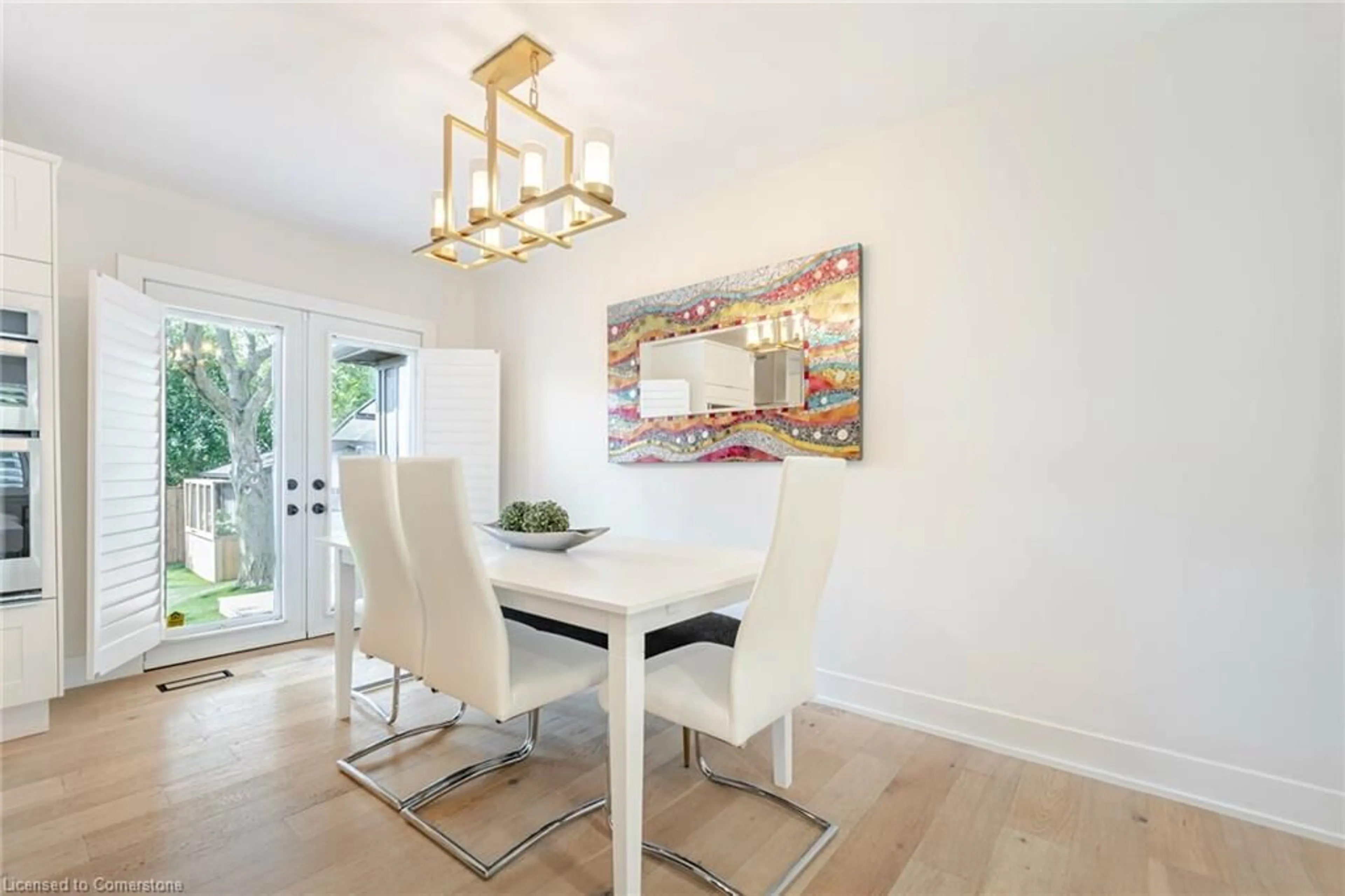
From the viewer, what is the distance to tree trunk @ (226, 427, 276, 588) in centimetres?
343

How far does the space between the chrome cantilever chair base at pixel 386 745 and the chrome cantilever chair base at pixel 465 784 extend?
51 mm

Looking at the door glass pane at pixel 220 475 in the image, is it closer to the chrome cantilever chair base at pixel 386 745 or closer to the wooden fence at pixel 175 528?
the wooden fence at pixel 175 528

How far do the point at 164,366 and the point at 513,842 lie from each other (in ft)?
9.73

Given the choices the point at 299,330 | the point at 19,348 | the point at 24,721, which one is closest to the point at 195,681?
the point at 24,721

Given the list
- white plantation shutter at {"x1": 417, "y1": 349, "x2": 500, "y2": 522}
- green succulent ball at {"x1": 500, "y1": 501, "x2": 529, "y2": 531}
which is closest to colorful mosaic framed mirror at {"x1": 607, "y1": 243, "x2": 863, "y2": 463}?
white plantation shutter at {"x1": 417, "y1": 349, "x2": 500, "y2": 522}

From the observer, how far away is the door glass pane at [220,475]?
3.21m

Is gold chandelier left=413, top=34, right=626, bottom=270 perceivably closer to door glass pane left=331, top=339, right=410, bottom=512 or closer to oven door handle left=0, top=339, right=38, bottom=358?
Result: oven door handle left=0, top=339, right=38, bottom=358

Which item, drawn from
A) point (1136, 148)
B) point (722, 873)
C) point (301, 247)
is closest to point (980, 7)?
point (1136, 148)

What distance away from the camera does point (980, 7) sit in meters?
1.86

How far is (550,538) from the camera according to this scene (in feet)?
6.82

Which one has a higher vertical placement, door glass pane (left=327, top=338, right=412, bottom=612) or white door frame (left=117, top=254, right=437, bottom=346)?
white door frame (left=117, top=254, right=437, bottom=346)

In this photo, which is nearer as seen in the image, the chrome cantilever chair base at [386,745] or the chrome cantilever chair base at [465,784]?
the chrome cantilever chair base at [465,784]

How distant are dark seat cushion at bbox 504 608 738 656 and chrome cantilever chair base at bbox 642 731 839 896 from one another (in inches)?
17.2

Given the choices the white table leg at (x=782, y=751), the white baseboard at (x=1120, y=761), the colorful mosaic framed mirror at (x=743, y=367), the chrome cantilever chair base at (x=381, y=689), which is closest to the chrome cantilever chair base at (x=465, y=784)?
the chrome cantilever chair base at (x=381, y=689)
